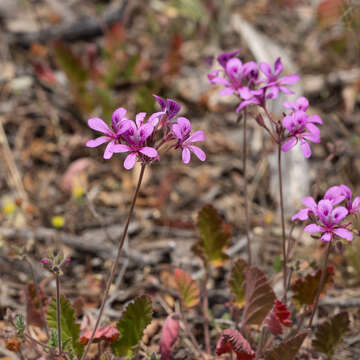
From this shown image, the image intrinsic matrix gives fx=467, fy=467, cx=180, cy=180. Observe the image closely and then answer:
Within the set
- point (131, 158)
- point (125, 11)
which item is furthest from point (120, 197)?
point (125, 11)

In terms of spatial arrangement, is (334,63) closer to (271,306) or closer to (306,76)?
(306,76)

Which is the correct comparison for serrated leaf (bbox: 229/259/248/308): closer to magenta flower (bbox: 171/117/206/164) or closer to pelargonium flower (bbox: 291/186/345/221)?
pelargonium flower (bbox: 291/186/345/221)

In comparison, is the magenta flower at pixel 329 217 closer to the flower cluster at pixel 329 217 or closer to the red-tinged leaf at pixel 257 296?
the flower cluster at pixel 329 217

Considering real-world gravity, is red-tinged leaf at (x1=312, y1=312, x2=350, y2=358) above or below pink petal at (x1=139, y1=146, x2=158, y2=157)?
below

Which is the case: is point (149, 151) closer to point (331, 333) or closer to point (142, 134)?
point (142, 134)

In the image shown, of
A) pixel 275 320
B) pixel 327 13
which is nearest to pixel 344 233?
pixel 275 320

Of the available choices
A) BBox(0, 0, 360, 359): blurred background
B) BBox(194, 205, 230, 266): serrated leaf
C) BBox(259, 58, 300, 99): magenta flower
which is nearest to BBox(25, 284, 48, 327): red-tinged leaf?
BBox(0, 0, 360, 359): blurred background

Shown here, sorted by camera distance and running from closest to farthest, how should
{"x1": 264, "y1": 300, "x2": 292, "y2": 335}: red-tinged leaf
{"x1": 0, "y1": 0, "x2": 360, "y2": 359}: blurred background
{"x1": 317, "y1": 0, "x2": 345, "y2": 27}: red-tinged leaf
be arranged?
{"x1": 264, "y1": 300, "x2": 292, "y2": 335}: red-tinged leaf
{"x1": 0, "y1": 0, "x2": 360, "y2": 359}: blurred background
{"x1": 317, "y1": 0, "x2": 345, "y2": 27}: red-tinged leaf
